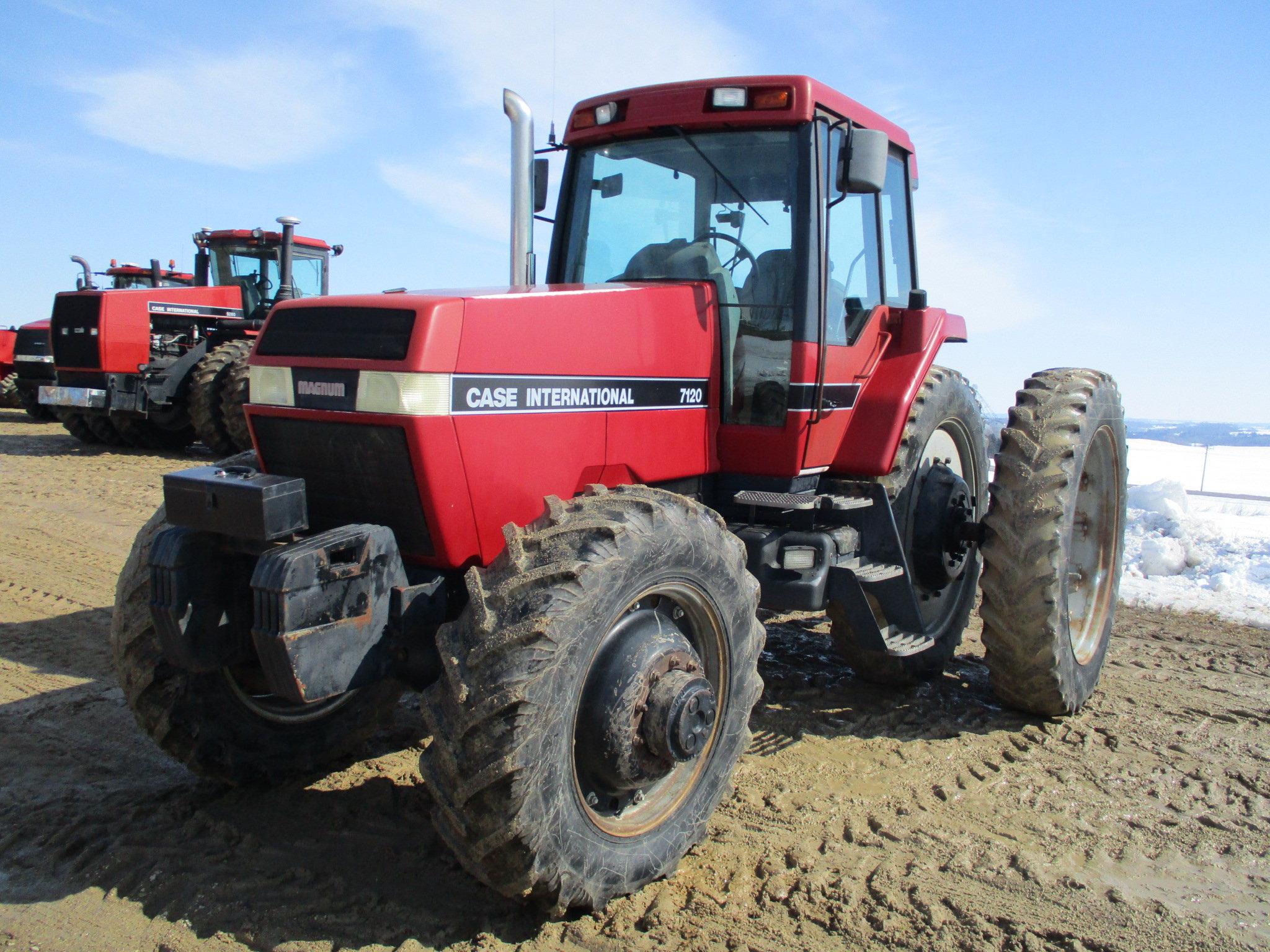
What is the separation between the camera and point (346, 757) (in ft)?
12.8

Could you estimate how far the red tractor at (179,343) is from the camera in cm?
1225

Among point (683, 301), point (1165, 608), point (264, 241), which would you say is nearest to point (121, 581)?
point (683, 301)

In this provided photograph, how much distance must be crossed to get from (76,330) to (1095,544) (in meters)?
13.0

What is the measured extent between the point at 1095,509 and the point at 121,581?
185 inches

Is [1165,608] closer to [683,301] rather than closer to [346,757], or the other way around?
[683,301]

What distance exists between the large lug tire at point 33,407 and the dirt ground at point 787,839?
1439 cm

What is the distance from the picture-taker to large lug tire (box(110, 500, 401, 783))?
323cm

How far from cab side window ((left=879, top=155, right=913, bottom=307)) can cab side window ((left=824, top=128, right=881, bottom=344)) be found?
14cm

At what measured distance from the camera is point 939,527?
4.61 meters

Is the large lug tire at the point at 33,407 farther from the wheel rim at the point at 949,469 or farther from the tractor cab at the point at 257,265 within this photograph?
the wheel rim at the point at 949,469

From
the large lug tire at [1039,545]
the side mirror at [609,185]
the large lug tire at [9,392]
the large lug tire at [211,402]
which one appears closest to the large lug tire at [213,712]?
the side mirror at [609,185]

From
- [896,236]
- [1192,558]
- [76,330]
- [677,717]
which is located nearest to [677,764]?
[677,717]

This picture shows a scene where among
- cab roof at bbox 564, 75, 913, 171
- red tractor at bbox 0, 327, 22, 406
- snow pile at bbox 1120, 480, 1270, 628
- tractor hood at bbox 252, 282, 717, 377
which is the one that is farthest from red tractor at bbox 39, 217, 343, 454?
snow pile at bbox 1120, 480, 1270, 628

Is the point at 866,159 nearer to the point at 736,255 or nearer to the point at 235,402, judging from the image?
the point at 736,255
